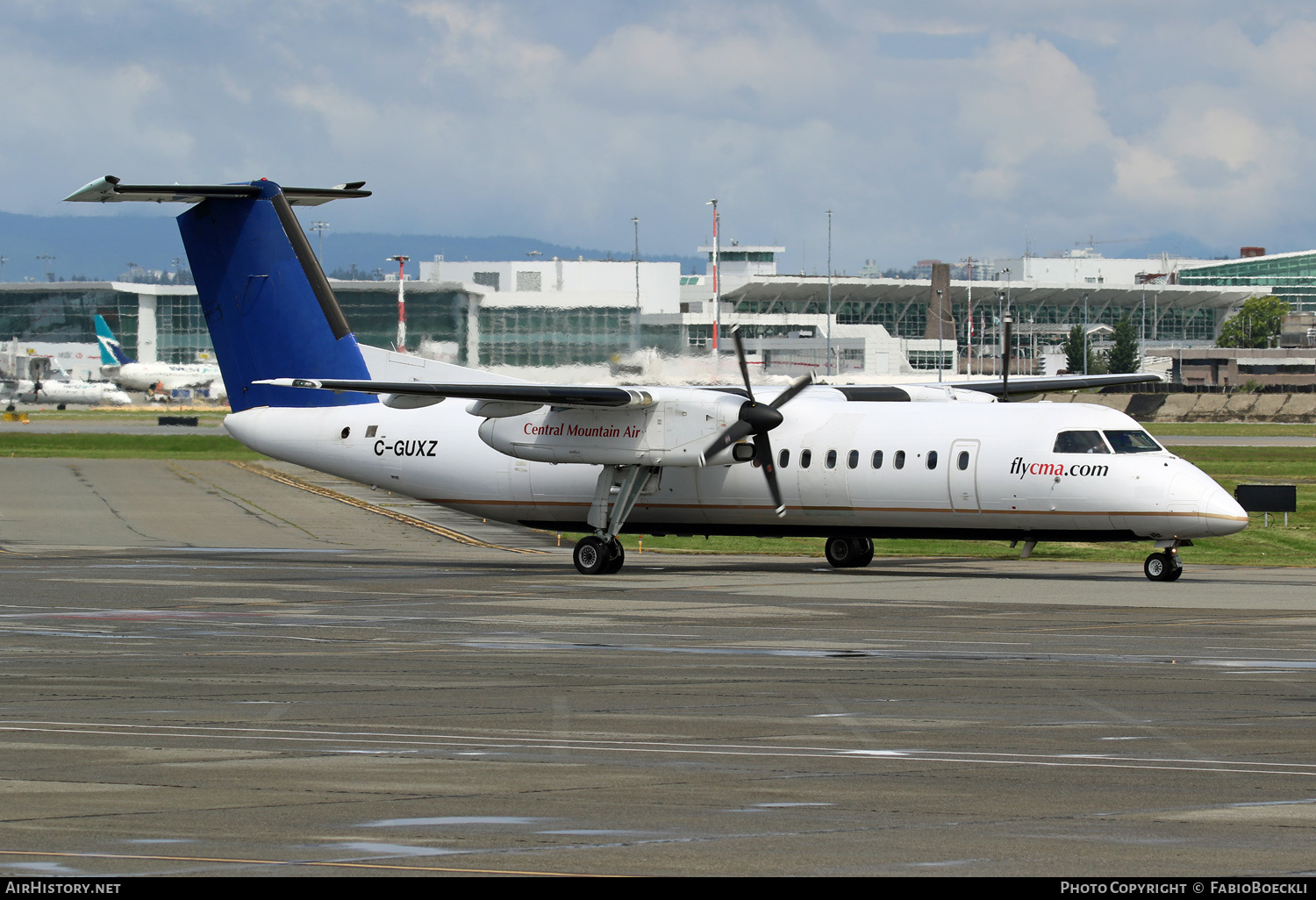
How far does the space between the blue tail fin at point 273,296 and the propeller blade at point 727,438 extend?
24.1 feet

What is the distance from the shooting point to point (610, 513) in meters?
25.7

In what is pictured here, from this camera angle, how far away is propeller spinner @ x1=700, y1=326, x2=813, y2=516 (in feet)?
79.7

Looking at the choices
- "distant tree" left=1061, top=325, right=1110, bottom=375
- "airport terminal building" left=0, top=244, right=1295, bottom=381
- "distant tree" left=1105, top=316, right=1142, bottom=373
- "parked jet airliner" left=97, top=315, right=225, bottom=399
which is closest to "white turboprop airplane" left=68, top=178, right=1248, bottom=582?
"airport terminal building" left=0, top=244, right=1295, bottom=381

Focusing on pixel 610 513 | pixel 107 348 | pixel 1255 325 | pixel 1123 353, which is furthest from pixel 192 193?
pixel 1255 325

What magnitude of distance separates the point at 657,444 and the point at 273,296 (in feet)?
28.1

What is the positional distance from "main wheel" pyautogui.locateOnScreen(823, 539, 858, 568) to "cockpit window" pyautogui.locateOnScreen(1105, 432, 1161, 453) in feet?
18.1

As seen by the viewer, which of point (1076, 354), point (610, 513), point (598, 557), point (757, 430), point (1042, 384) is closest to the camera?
point (757, 430)

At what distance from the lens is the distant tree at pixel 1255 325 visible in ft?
527

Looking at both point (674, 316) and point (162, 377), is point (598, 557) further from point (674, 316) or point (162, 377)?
point (162, 377)

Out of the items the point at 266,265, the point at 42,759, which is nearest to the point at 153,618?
the point at 42,759

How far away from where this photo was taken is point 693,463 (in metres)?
24.7

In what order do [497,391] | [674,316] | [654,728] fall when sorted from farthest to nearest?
[674,316] < [497,391] < [654,728]
